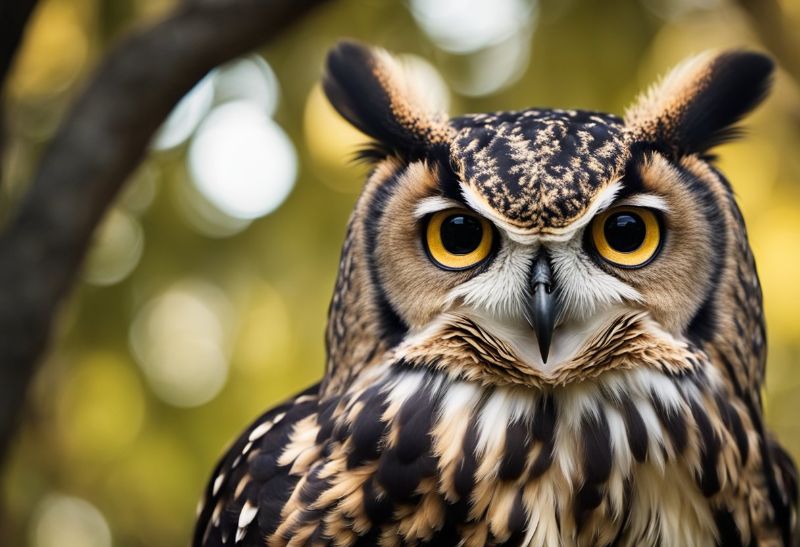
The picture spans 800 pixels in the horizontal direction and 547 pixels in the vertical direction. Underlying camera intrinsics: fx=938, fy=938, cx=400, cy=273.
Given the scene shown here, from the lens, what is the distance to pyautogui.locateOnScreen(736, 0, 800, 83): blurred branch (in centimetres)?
423

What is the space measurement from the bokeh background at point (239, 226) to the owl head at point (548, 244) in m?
2.62

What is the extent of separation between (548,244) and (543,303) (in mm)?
123

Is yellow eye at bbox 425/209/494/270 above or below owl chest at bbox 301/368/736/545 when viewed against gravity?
above

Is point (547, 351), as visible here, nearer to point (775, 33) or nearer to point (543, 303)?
point (543, 303)

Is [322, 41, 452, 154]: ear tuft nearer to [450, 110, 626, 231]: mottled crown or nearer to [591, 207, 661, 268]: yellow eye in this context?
[450, 110, 626, 231]: mottled crown

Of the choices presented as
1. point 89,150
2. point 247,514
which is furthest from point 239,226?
point 247,514

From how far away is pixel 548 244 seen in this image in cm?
192

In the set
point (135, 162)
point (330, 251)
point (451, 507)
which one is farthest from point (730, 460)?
→ point (330, 251)

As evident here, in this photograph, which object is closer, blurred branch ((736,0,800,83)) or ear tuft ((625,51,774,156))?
ear tuft ((625,51,774,156))

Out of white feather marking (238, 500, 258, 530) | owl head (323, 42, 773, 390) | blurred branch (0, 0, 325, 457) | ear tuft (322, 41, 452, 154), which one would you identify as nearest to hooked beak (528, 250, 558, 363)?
owl head (323, 42, 773, 390)

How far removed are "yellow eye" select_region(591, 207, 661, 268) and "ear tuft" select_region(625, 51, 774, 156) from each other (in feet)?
0.73

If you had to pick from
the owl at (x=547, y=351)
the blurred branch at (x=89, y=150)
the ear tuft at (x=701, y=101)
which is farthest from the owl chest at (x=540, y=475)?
the blurred branch at (x=89, y=150)

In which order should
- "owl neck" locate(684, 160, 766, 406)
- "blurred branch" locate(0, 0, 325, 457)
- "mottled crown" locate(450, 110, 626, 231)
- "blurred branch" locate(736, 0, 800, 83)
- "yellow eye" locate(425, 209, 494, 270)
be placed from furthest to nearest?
"blurred branch" locate(736, 0, 800, 83)
"blurred branch" locate(0, 0, 325, 457)
"owl neck" locate(684, 160, 766, 406)
"yellow eye" locate(425, 209, 494, 270)
"mottled crown" locate(450, 110, 626, 231)

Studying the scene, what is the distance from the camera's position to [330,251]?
509cm
